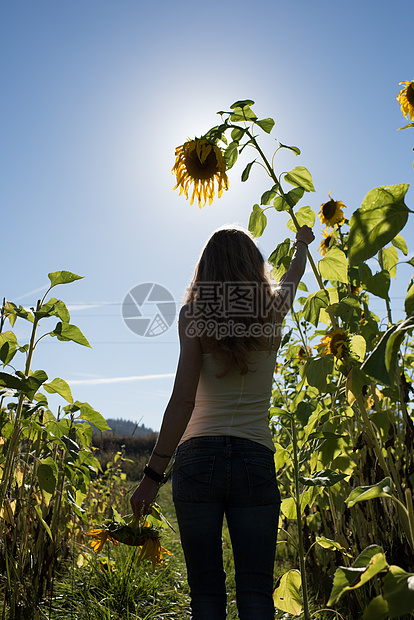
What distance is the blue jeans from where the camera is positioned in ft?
4.88

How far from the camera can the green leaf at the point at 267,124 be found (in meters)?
1.71

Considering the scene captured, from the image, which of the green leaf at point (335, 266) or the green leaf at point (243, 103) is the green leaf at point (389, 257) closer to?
the green leaf at point (335, 266)

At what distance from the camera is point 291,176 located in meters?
1.72

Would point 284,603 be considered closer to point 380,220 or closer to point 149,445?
point 380,220

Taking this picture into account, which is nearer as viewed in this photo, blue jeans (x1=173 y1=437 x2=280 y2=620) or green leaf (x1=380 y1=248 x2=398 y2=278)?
blue jeans (x1=173 y1=437 x2=280 y2=620)

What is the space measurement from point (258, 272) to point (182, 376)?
522 mm

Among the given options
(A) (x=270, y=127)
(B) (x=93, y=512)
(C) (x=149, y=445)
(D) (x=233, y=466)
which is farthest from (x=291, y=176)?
(C) (x=149, y=445)

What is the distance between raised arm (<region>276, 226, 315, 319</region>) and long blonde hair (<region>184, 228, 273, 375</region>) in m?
0.06

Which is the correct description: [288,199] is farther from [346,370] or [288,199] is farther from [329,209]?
[329,209]

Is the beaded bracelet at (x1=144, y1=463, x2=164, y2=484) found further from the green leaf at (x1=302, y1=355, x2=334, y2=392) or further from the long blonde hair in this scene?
the green leaf at (x1=302, y1=355, x2=334, y2=392)

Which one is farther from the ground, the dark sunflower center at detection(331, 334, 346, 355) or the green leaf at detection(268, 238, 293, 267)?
the green leaf at detection(268, 238, 293, 267)

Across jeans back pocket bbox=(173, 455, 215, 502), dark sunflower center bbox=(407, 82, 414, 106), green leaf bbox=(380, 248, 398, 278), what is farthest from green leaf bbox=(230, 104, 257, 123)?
jeans back pocket bbox=(173, 455, 215, 502)

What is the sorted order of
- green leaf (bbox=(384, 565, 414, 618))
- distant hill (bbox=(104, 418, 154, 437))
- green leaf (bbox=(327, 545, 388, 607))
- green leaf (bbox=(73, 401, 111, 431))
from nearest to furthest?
green leaf (bbox=(384, 565, 414, 618)) → green leaf (bbox=(327, 545, 388, 607)) → green leaf (bbox=(73, 401, 111, 431)) → distant hill (bbox=(104, 418, 154, 437))

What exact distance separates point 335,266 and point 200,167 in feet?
2.36
